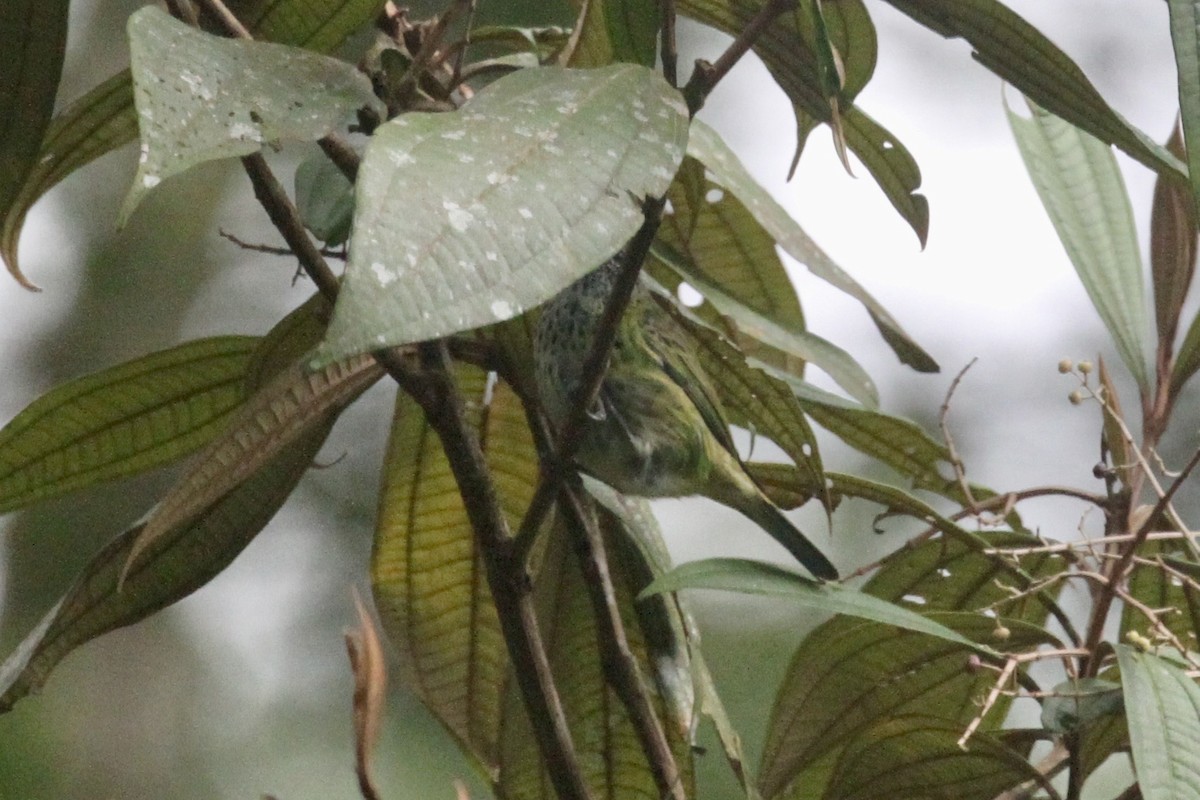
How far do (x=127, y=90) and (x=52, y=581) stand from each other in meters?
2.19

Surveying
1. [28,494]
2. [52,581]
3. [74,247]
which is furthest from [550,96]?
[74,247]

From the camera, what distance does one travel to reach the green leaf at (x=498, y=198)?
535 millimetres

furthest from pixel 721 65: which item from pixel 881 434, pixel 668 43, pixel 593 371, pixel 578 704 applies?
pixel 578 704

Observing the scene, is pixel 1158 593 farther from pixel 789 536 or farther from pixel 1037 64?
pixel 1037 64

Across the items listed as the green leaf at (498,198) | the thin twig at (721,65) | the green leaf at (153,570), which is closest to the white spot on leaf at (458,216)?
the green leaf at (498,198)

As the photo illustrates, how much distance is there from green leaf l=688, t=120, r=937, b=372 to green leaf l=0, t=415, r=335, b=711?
1.32 feet

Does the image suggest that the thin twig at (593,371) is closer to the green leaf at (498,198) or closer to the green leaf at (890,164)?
the green leaf at (498,198)

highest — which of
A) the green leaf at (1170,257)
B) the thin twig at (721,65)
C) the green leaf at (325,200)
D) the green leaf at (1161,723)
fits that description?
the thin twig at (721,65)

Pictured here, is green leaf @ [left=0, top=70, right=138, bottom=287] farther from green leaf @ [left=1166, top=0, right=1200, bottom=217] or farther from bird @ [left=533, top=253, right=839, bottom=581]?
green leaf @ [left=1166, top=0, right=1200, bottom=217]

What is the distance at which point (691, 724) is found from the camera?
105 cm

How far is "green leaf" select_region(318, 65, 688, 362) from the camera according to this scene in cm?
53

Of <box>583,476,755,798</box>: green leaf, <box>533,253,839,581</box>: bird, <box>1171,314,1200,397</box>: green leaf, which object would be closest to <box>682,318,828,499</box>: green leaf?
<box>583,476,755,798</box>: green leaf

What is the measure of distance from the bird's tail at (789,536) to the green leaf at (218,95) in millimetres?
557

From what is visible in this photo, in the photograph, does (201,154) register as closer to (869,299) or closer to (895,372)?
(869,299)
